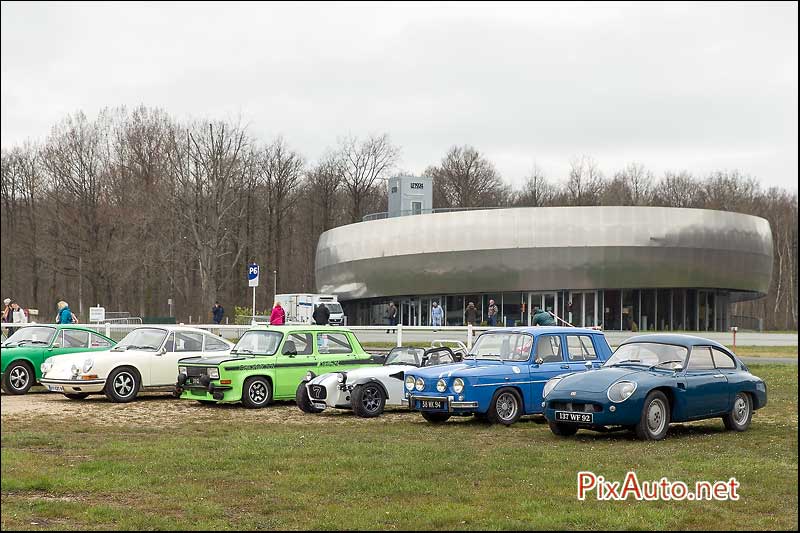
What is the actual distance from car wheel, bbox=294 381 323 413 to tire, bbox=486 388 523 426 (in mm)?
3812

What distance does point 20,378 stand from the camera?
22156mm

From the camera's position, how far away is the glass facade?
62281 millimetres

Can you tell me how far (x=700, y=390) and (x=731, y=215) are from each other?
52.1m

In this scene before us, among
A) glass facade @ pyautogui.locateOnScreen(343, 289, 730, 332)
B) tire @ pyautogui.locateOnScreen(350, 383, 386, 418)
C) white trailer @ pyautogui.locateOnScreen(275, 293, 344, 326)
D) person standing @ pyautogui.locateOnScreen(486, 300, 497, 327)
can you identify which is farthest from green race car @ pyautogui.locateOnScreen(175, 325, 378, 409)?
person standing @ pyautogui.locateOnScreen(486, 300, 497, 327)

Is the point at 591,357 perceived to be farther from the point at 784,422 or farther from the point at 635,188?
the point at 635,188

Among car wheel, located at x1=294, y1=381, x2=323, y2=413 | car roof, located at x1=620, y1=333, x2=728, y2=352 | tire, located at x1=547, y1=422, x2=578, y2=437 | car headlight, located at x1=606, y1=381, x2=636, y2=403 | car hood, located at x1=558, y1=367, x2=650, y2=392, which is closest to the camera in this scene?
car headlight, located at x1=606, y1=381, x2=636, y2=403

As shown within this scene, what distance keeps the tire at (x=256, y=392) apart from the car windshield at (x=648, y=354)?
24.3ft

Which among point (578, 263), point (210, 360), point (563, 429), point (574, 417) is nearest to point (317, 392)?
point (210, 360)

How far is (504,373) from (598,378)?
8.04 feet

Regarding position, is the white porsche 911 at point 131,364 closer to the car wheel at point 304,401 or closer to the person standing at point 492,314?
the car wheel at point 304,401

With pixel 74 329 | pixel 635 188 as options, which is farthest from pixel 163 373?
pixel 635 188

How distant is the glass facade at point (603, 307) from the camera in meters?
62.3

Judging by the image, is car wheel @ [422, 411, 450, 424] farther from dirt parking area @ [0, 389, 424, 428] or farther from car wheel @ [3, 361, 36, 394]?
car wheel @ [3, 361, 36, 394]

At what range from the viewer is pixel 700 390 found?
14969 millimetres
